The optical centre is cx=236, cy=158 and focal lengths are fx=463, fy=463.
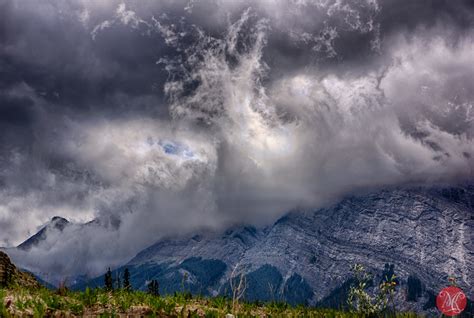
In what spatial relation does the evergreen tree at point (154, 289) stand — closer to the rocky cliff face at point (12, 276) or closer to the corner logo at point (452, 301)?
the rocky cliff face at point (12, 276)

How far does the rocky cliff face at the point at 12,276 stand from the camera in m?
21.7

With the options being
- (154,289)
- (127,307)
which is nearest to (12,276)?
(127,307)

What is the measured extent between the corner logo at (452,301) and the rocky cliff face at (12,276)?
18.5 m

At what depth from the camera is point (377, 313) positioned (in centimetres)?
1516

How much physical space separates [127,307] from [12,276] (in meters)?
11.9

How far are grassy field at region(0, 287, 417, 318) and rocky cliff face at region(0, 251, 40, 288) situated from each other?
6.66 metres

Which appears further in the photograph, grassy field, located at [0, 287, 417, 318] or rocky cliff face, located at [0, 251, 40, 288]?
rocky cliff face, located at [0, 251, 40, 288]

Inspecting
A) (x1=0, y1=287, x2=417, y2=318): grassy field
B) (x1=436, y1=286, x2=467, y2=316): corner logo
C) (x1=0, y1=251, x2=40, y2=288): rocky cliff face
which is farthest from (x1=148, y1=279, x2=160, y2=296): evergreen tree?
(x1=436, y1=286, x2=467, y2=316): corner logo

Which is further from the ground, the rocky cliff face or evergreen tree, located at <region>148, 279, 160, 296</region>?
the rocky cliff face

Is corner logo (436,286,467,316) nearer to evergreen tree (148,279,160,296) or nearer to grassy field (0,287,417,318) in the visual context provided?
grassy field (0,287,417,318)

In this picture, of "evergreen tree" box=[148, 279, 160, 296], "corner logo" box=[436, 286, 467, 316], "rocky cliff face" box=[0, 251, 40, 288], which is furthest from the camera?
"rocky cliff face" box=[0, 251, 40, 288]

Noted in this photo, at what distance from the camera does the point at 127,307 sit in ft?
44.5

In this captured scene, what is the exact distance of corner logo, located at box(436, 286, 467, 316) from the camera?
984 cm

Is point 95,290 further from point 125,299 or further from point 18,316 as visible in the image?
point 18,316
